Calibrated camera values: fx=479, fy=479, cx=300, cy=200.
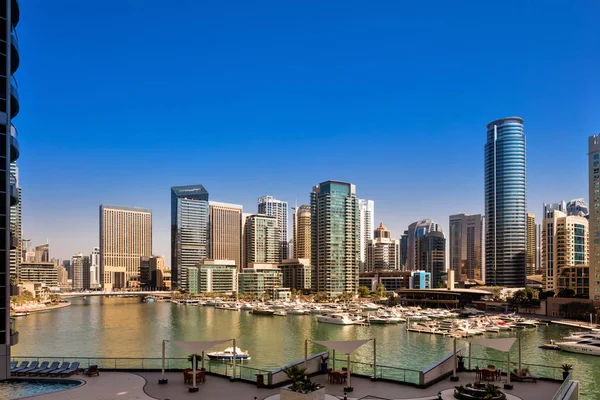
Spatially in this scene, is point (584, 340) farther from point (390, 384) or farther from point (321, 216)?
point (321, 216)

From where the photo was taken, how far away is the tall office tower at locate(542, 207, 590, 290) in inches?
4978

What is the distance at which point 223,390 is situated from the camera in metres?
20.6

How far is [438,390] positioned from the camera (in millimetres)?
20578

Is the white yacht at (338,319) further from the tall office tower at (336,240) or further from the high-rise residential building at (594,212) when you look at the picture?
the tall office tower at (336,240)

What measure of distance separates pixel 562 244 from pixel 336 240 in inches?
2897

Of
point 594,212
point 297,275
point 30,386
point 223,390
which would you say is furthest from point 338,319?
point 297,275

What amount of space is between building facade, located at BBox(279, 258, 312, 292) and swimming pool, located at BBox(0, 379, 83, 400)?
164508 mm

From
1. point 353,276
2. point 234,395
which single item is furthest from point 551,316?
point 234,395

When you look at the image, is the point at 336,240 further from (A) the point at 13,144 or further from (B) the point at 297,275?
(A) the point at 13,144

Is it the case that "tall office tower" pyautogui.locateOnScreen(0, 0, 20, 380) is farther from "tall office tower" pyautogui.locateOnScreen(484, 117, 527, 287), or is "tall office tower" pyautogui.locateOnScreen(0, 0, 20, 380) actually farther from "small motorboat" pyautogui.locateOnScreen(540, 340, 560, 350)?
"tall office tower" pyautogui.locateOnScreen(484, 117, 527, 287)

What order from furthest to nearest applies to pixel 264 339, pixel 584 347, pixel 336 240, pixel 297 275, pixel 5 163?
1. pixel 297 275
2. pixel 336 240
3. pixel 264 339
4. pixel 584 347
5. pixel 5 163

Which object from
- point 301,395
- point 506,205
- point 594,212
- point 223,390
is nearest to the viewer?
point 301,395

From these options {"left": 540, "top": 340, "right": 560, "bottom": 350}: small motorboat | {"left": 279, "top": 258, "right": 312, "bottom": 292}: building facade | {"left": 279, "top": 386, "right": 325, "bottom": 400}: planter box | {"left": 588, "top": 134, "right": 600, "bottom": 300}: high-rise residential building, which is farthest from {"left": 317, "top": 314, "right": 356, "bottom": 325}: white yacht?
{"left": 279, "top": 258, "right": 312, "bottom": 292}: building facade

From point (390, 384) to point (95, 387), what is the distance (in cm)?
1315
